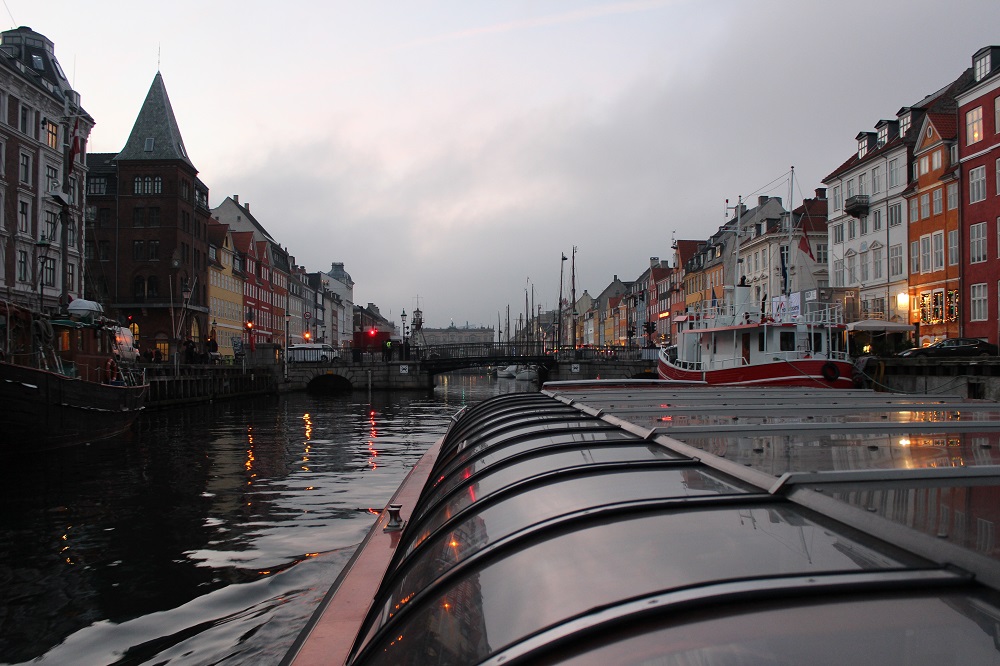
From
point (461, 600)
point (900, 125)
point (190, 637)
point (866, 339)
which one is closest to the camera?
point (461, 600)

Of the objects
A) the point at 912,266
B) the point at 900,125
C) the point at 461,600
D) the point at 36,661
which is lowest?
the point at 36,661

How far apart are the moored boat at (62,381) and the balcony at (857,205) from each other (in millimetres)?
38893

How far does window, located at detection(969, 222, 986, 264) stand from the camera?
34.2 metres

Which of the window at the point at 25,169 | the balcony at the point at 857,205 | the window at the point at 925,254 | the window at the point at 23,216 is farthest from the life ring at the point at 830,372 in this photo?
the window at the point at 25,169

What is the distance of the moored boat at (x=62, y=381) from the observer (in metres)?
17.6

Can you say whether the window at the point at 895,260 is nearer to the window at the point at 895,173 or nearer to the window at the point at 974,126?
the window at the point at 895,173

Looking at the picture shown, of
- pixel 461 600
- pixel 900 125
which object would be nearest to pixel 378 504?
pixel 461 600

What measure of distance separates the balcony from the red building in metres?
9.24

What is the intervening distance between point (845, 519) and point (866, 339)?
1652 inches

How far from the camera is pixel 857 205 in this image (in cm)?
4484

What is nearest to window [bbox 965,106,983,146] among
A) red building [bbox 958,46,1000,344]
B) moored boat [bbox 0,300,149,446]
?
red building [bbox 958,46,1000,344]

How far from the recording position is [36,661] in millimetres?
5984

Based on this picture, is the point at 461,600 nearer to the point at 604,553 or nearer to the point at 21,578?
the point at 604,553

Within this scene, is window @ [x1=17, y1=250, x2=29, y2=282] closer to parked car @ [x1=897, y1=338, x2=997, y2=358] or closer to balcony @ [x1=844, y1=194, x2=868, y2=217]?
parked car @ [x1=897, y1=338, x2=997, y2=358]
